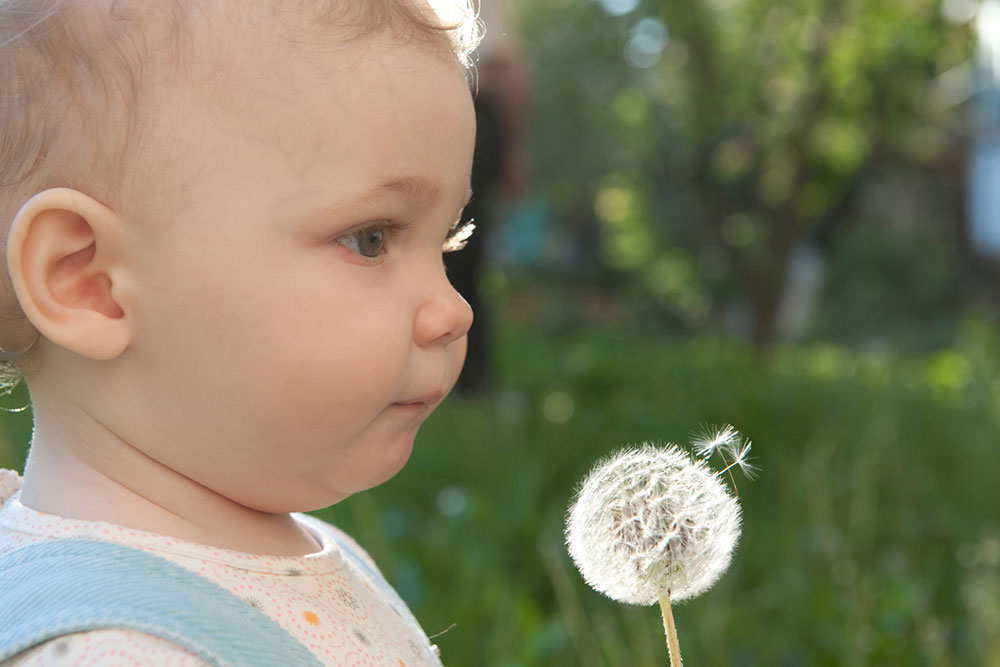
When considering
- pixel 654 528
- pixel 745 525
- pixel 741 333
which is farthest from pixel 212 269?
pixel 741 333

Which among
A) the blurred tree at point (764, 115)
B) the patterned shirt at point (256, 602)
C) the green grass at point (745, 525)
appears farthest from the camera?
the blurred tree at point (764, 115)

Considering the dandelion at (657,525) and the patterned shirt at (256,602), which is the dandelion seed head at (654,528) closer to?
the dandelion at (657,525)

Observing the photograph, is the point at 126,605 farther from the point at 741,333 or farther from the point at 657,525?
the point at 741,333

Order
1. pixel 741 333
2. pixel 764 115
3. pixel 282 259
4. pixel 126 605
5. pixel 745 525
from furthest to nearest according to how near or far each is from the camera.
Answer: pixel 741 333, pixel 764 115, pixel 745 525, pixel 282 259, pixel 126 605

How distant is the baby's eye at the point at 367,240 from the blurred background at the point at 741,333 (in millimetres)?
704

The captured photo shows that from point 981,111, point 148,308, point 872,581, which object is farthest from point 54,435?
point 981,111

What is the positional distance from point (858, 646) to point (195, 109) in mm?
1817

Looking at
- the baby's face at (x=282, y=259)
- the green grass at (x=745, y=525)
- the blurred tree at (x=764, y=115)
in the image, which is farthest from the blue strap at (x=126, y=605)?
the blurred tree at (x=764, y=115)

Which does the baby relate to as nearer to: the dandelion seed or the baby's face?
the baby's face

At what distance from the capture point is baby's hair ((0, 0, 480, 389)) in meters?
1.05

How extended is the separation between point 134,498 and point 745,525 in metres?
2.37

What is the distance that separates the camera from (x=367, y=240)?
1.12 m

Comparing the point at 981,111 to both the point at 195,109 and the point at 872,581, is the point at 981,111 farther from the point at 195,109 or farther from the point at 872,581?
the point at 195,109

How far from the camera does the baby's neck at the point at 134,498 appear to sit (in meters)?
1.10
